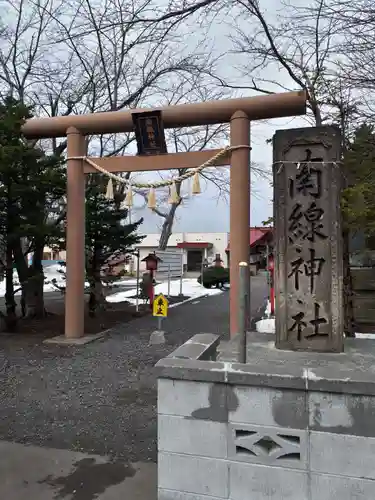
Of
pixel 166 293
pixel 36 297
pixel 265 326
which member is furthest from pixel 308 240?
pixel 166 293

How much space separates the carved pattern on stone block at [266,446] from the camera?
2.52 meters

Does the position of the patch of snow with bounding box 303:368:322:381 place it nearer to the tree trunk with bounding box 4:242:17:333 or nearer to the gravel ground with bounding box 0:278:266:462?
the gravel ground with bounding box 0:278:266:462

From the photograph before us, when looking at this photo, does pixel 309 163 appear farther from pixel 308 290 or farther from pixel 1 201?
pixel 1 201

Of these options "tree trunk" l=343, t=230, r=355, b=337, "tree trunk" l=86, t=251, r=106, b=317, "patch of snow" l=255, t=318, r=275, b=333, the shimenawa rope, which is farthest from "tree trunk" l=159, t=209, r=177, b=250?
"tree trunk" l=343, t=230, r=355, b=337

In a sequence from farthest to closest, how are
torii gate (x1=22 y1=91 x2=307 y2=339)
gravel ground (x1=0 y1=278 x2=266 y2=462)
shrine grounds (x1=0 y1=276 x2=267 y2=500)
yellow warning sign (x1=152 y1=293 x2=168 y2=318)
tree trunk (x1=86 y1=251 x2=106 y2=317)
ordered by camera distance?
tree trunk (x1=86 y1=251 x2=106 y2=317), yellow warning sign (x1=152 y1=293 x2=168 y2=318), torii gate (x1=22 y1=91 x2=307 y2=339), gravel ground (x1=0 y1=278 x2=266 y2=462), shrine grounds (x1=0 y1=276 x2=267 y2=500)

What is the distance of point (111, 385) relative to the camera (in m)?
6.05

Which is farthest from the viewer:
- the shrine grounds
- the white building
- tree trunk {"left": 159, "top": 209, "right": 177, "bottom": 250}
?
the white building

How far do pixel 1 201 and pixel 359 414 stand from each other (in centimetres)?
833

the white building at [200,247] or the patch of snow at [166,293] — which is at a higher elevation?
the white building at [200,247]

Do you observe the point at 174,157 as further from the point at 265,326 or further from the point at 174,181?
the point at 265,326

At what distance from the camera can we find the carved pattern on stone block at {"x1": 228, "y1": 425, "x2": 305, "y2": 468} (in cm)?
252

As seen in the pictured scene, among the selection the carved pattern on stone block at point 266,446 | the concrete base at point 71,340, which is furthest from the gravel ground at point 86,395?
the carved pattern on stone block at point 266,446

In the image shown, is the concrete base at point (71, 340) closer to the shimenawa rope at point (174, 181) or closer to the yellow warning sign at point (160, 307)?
the yellow warning sign at point (160, 307)

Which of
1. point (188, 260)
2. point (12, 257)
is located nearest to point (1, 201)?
point (12, 257)
